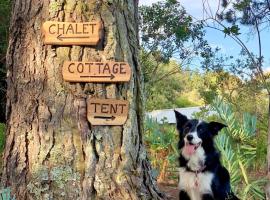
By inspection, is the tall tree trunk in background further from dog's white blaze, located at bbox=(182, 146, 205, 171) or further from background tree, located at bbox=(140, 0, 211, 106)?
background tree, located at bbox=(140, 0, 211, 106)

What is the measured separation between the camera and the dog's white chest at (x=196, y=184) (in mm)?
5445

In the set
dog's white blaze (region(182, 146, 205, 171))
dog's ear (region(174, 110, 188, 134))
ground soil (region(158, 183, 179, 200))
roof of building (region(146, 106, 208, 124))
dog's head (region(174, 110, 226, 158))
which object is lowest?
ground soil (region(158, 183, 179, 200))

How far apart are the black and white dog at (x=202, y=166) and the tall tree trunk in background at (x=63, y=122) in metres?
1.22

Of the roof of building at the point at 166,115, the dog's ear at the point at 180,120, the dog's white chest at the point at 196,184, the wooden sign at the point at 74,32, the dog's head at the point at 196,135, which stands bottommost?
the dog's white chest at the point at 196,184

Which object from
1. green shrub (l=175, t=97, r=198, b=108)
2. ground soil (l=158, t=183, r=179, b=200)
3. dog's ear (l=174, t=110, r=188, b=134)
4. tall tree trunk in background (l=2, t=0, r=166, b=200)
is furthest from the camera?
green shrub (l=175, t=97, r=198, b=108)

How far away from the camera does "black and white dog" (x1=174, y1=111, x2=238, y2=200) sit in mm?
5422

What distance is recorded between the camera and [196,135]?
5.39 metres

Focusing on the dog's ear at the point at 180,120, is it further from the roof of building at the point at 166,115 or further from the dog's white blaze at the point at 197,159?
the roof of building at the point at 166,115

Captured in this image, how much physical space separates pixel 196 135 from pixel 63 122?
5.60ft

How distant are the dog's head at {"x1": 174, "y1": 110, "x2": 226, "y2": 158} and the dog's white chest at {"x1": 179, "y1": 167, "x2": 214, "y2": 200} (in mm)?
226

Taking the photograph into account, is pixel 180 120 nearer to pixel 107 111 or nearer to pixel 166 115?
pixel 107 111

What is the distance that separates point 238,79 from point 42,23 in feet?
60.3

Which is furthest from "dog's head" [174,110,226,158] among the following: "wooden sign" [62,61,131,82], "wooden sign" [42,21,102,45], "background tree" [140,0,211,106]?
"background tree" [140,0,211,106]

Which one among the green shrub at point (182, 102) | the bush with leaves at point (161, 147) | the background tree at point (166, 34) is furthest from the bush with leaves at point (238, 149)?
the green shrub at point (182, 102)
